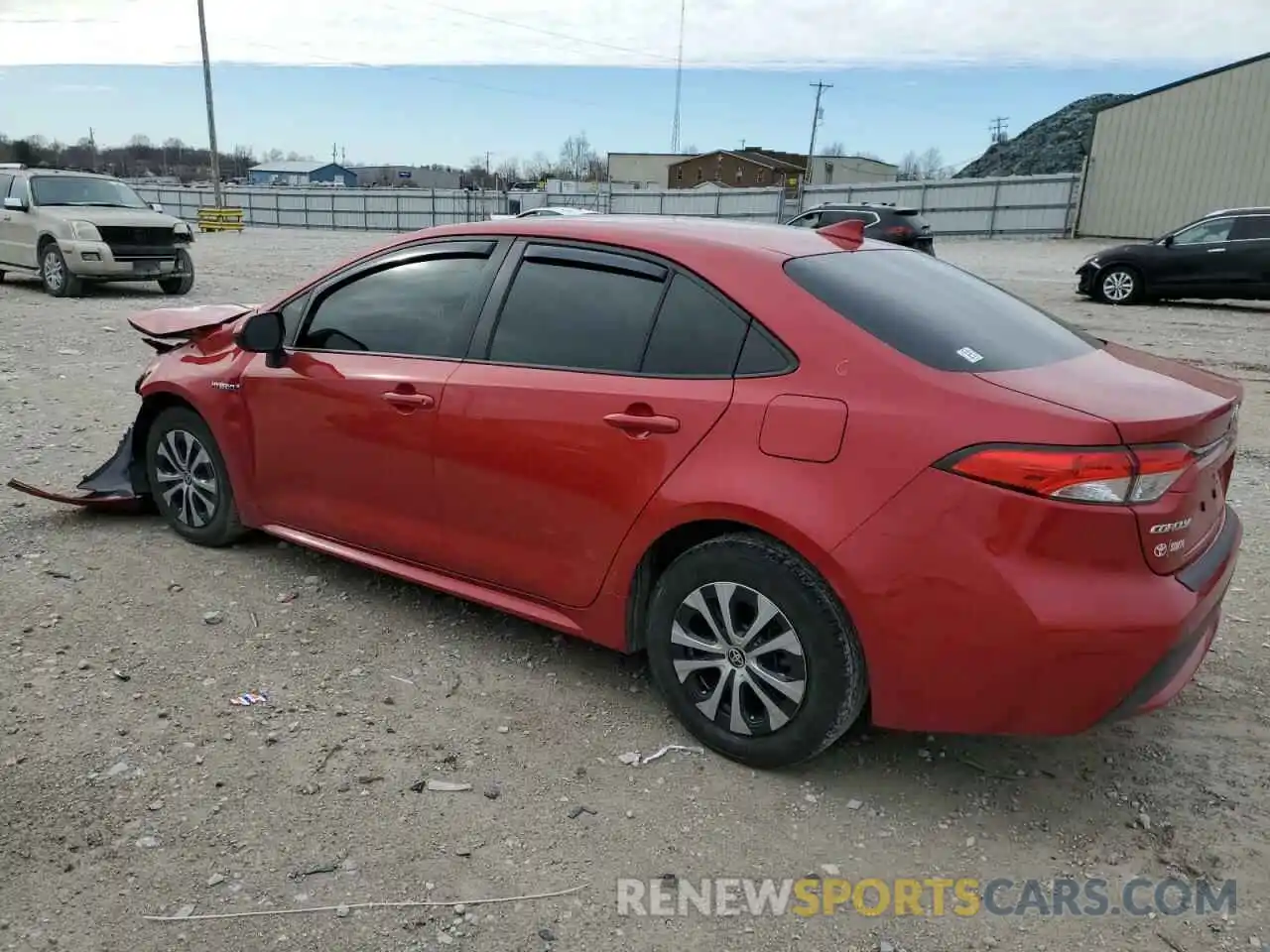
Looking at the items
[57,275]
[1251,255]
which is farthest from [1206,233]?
[57,275]

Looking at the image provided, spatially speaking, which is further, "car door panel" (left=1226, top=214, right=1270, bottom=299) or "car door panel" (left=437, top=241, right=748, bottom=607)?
"car door panel" (left=1226, top=214, right=1270, bottom=299)

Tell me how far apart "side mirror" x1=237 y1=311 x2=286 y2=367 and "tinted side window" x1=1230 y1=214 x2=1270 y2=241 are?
49.6 ft

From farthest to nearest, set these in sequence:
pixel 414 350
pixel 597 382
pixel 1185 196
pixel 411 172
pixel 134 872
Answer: pixel 411 172, pixel 1185 196, pixel 414 350, pixel 597 382, pixel 134 872

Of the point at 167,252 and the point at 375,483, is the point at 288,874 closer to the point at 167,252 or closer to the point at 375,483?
the point at 375,483

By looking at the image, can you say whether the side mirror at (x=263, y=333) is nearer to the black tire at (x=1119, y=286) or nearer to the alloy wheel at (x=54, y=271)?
the alloy wheel at (x=54, y=271)

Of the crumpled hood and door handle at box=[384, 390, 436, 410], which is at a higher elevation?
the crumpled hood

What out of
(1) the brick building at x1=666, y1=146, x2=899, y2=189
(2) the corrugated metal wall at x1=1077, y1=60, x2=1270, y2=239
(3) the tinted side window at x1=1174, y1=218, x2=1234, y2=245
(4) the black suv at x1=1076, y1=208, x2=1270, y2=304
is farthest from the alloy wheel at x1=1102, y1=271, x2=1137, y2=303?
(1) the brick building at x1=666, y1=146, x2=899, y2=189

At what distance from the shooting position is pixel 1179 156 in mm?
27672

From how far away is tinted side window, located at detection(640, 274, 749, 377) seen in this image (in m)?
2.91

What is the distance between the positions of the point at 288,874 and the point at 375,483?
1.62 meters

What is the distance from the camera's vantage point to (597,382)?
10.2 ft

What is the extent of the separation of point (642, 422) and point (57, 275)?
566 inches

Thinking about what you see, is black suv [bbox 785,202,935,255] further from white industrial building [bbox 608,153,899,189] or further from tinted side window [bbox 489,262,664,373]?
white industrial building [bbox 608,153,899,189]

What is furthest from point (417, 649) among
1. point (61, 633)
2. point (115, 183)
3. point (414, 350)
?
point (115, 183)
